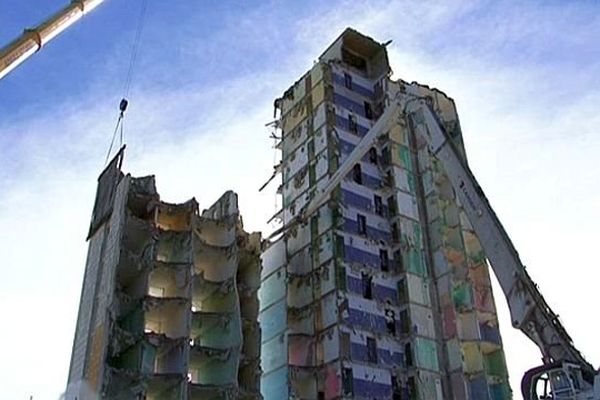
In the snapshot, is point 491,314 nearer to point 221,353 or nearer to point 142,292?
point 221,353

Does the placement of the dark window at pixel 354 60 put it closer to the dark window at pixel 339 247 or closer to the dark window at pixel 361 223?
the dark window at pixel 361 223

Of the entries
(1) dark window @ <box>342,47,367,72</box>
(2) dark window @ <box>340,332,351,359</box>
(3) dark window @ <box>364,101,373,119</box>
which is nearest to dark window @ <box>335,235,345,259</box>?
(2) dark window @ <box>340,332,351,359</box>

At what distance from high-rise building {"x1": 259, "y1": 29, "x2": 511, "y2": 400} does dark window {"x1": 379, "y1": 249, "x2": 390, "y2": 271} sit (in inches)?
Answer: 5.0

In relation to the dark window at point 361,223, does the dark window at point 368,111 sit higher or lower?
higher

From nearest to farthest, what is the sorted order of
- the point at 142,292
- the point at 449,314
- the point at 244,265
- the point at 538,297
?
the point at 538,297 → the point at 142,292 → the point at 244,265 → the point at 449,314

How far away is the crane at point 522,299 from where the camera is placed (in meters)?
30.2

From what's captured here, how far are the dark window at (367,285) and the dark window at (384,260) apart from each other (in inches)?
99.5

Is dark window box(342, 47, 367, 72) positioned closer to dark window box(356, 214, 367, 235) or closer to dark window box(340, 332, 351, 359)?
dark window box(356, 214, 367, 235)

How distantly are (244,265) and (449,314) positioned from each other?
1870cm

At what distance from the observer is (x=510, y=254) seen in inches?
1398

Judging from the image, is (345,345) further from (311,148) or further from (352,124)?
(352,124)

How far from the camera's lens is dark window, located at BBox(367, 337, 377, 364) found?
57.4 m

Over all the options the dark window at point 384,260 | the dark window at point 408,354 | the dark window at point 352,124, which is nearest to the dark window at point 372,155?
the dark window at point 352,124

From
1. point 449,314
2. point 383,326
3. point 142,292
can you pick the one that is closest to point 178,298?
point 142,292
